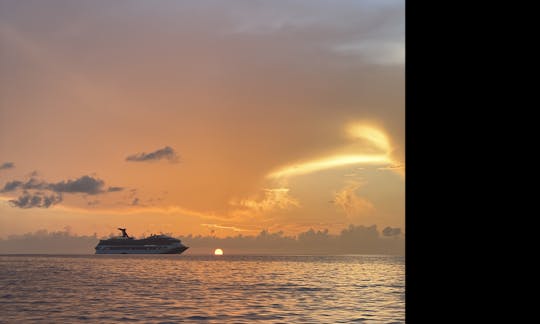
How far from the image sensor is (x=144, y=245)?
140 metres

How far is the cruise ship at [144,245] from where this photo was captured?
455ft

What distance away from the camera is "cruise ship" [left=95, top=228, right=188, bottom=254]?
139 m
